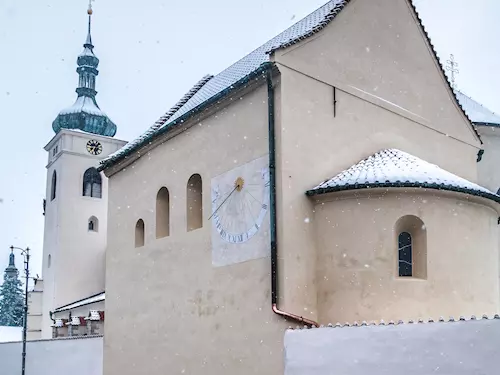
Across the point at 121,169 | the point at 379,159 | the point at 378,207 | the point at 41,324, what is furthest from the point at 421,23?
the point at 41,324

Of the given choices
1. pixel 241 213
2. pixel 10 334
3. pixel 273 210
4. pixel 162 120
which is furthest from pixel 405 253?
pixel 10 334

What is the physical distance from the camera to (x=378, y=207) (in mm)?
14148

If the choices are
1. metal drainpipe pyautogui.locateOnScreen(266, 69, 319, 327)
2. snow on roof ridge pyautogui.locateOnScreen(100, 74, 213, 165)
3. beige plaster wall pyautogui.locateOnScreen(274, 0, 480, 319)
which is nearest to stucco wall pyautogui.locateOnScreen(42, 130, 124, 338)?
snow on roof ridge pyautogui.locateOnScreen(100, 74, 213, 165)

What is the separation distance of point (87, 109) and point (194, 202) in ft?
115

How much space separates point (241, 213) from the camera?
50.0 feet

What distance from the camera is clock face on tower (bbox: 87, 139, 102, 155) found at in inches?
1885

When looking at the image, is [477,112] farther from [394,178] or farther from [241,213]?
[241,213]

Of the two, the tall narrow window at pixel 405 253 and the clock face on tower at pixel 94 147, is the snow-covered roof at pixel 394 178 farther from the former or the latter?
the clock face on tower at pixel 94 147

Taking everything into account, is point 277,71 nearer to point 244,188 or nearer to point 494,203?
point 244,188

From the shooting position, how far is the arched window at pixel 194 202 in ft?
56.8

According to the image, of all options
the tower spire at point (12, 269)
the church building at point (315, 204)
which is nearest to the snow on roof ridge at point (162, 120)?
the church building at point (315, 204)

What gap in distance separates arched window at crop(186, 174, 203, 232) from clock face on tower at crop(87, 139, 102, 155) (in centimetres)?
3160

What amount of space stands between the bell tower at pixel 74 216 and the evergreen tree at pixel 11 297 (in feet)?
90.6

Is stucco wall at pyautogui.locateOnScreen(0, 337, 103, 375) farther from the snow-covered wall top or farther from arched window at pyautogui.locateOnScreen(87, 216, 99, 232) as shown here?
arched window at pyautogui.locateOnScreen(87, 216, 99, 232)
